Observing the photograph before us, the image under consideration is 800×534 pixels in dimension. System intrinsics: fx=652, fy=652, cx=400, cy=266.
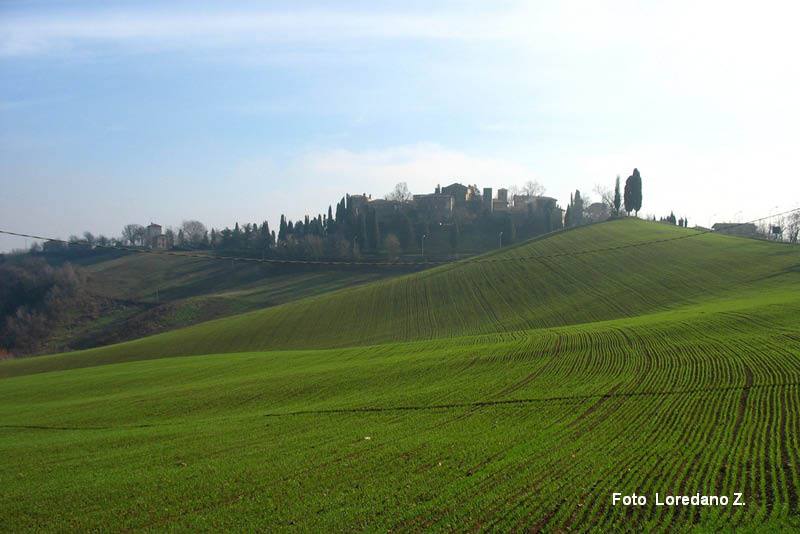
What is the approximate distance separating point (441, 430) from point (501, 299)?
4758cm

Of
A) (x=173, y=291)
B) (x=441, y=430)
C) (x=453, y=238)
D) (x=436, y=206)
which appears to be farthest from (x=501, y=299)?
(x=436, y=206)

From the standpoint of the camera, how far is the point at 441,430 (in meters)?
23.0

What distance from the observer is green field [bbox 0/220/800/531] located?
1553cm

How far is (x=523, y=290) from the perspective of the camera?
7188 centimetres

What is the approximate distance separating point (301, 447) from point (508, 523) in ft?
31.1

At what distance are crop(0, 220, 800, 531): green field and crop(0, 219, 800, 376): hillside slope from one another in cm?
185

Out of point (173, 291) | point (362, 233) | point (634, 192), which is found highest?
point (634, 192)

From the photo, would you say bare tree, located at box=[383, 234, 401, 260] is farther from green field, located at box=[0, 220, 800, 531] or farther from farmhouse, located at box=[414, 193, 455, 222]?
green field, located at box=[0, 220, 800, 531]

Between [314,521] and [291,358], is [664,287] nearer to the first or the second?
[291,358]

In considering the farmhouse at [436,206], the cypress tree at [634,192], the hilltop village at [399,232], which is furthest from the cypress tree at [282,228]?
the cypress tree at [634,192]

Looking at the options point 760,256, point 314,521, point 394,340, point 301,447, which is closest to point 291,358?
point 394,340

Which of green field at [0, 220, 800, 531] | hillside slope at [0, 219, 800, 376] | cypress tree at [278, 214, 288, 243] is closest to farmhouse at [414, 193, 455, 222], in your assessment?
cypress tree at [278, 214, 288, 243]

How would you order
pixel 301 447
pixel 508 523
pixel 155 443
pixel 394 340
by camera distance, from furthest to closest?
pixel 394 340, pixel 155 443, pixel 301 447, pixel 508 523

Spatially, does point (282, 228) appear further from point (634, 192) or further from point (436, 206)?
point (634, 192)
